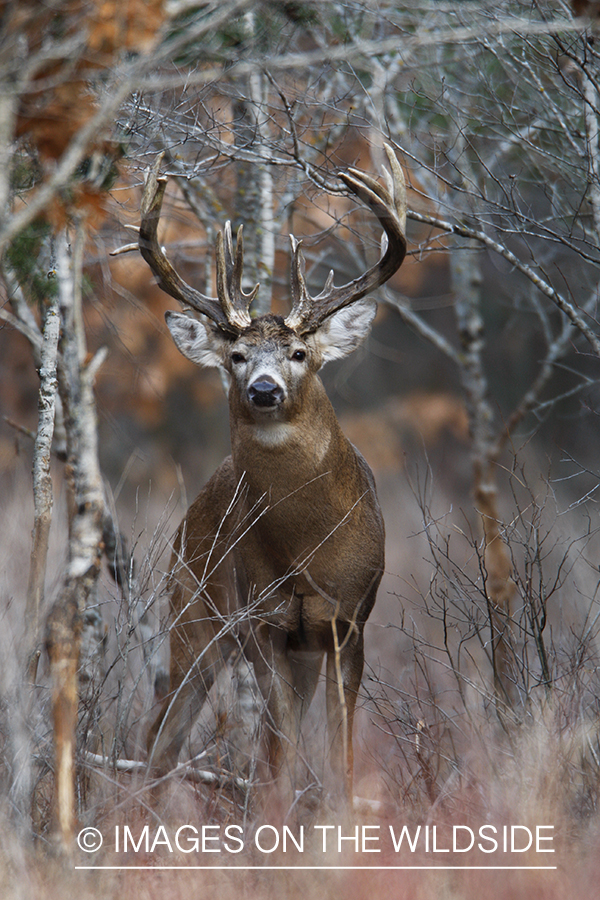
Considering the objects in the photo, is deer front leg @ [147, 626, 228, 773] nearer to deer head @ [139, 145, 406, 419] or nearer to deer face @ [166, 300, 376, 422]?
deer face @ [166, 300, 376, 422]

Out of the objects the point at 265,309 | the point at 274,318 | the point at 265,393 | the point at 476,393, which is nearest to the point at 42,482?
the point at 265,393

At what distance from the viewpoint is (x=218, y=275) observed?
5.06 meters

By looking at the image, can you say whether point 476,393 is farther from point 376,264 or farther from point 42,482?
point 42,482

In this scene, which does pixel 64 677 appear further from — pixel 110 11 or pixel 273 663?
pixel 110 11

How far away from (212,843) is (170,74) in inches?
Result: 164

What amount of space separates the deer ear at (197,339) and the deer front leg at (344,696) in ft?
5.65

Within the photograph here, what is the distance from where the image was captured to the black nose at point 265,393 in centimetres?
475

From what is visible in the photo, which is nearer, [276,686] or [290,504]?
[276,686]

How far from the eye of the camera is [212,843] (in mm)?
3910

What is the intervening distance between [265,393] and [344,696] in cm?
165

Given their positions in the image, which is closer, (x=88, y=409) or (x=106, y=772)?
(x=106, y=772)

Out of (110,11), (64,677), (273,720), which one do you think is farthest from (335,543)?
(110,11)

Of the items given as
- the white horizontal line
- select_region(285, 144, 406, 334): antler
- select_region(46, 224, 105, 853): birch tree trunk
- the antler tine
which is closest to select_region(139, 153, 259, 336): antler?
the antler tine

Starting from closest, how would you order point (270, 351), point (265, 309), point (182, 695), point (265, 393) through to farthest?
point (265, 393) → point (270, 351) → point (182, 695) → point (265, 309)
